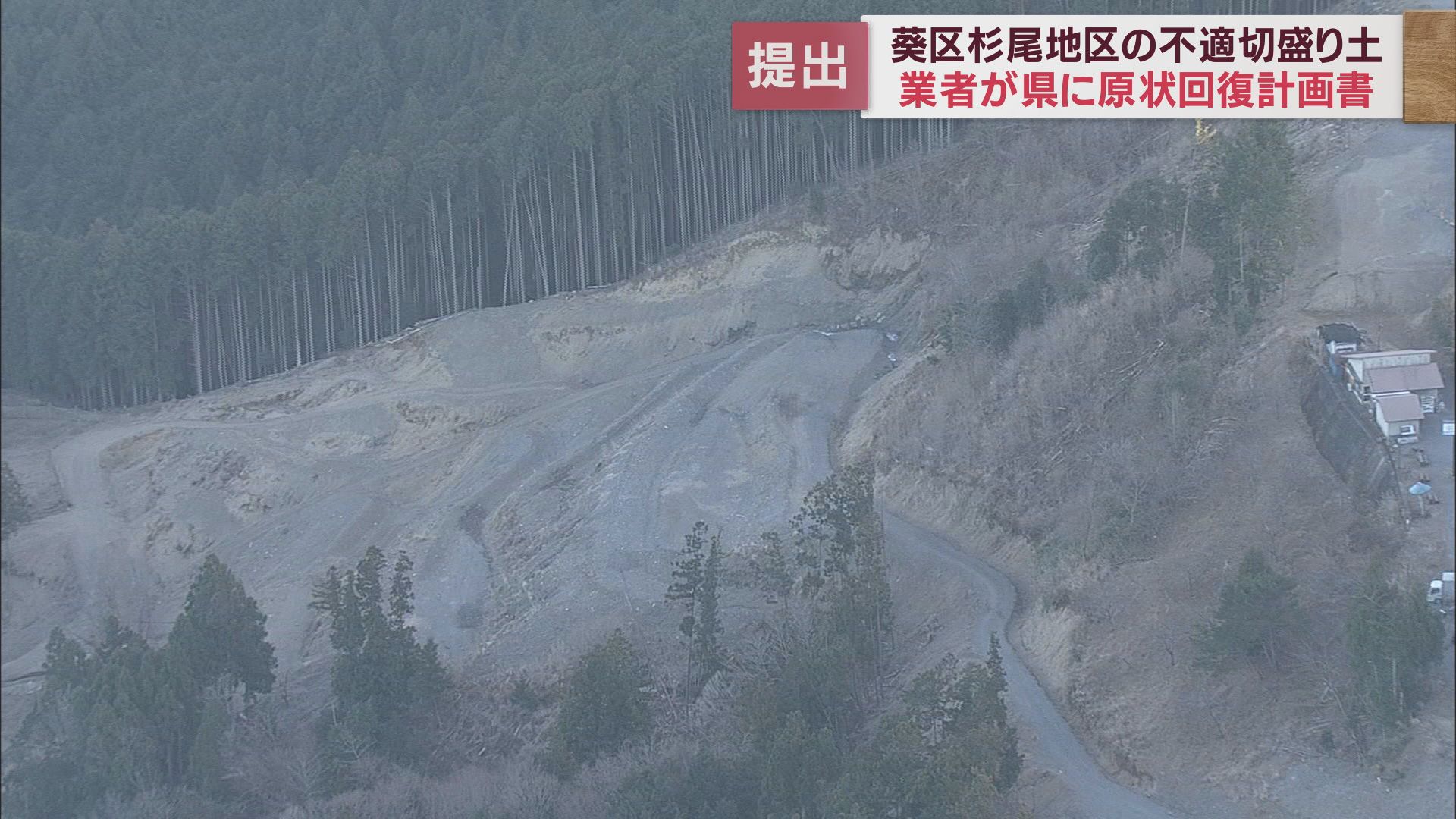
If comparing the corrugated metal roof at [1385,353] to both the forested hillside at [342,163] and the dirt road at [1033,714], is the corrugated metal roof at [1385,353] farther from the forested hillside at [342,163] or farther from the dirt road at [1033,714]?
the forested hillside at [342,163]

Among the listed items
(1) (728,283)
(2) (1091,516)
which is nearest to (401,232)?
(1) (728,283)

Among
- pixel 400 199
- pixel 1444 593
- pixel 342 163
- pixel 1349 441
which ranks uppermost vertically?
pixel 342 163

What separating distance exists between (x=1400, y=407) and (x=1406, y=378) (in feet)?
1.41

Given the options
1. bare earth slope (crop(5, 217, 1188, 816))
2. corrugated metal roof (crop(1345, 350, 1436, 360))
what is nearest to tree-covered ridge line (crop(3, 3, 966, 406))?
bare earth slope (crop(5, 217, 1188, 816))

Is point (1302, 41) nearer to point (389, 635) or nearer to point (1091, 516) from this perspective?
point (1091, 516)

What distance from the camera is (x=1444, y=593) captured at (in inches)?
645

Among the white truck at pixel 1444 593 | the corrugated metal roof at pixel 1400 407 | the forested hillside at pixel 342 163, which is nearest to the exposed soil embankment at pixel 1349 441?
the corrugated metal roof at pixel 1400 407

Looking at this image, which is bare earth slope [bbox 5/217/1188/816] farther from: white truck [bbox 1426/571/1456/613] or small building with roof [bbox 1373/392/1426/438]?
small building with roof [bbox 1373/392/1426/438]

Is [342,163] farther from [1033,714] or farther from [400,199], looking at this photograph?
[1033,714]

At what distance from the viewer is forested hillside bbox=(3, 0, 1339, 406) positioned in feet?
43.0

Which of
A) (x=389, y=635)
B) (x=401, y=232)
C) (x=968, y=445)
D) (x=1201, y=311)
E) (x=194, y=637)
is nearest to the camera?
(x=194, y=637)

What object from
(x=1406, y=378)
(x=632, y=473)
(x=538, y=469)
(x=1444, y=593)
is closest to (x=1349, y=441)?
(x=1406, y=378)

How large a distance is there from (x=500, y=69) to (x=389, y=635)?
1357cm

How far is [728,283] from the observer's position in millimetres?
34125
